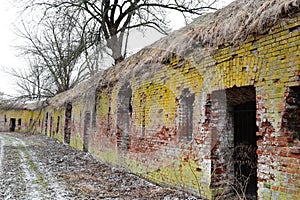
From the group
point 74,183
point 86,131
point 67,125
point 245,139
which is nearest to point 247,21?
point 245,139

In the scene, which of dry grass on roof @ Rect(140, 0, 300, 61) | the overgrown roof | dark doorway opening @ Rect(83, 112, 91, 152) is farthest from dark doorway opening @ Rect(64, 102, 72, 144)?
dry grass on roof @ Rect(140, 0, 300, 61)

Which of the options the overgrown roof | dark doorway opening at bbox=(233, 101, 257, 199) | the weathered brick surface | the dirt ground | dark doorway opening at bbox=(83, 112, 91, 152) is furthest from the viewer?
dark doorway opening at bbox=(83, 112, 91, 152)

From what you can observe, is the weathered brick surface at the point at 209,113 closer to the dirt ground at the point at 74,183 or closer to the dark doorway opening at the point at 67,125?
the dirt ground at the point at 74,183

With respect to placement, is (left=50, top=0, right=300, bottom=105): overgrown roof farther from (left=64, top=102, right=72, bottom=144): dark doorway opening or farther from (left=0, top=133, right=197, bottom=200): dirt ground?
(left=64, top=102, right=72, bottom=144): dark doorway opening

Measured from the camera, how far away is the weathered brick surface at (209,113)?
3.68m

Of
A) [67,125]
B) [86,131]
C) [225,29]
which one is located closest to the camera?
[225,29]

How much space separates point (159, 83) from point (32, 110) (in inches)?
1184

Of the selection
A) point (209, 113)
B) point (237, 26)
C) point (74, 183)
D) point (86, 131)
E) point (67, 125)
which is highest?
point (237, 26)

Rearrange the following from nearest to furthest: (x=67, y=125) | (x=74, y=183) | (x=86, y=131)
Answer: (x=74, y=183) → (x=86, y=131) → (x=67, y=125)

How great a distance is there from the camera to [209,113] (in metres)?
5.11

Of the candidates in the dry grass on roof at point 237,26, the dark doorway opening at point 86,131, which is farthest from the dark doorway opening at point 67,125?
the dry grass on roof at point 237,26

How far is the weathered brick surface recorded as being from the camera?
368 centimetres

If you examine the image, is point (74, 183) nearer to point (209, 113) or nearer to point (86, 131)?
point (209, 113)

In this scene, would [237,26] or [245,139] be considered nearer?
[237,26]
